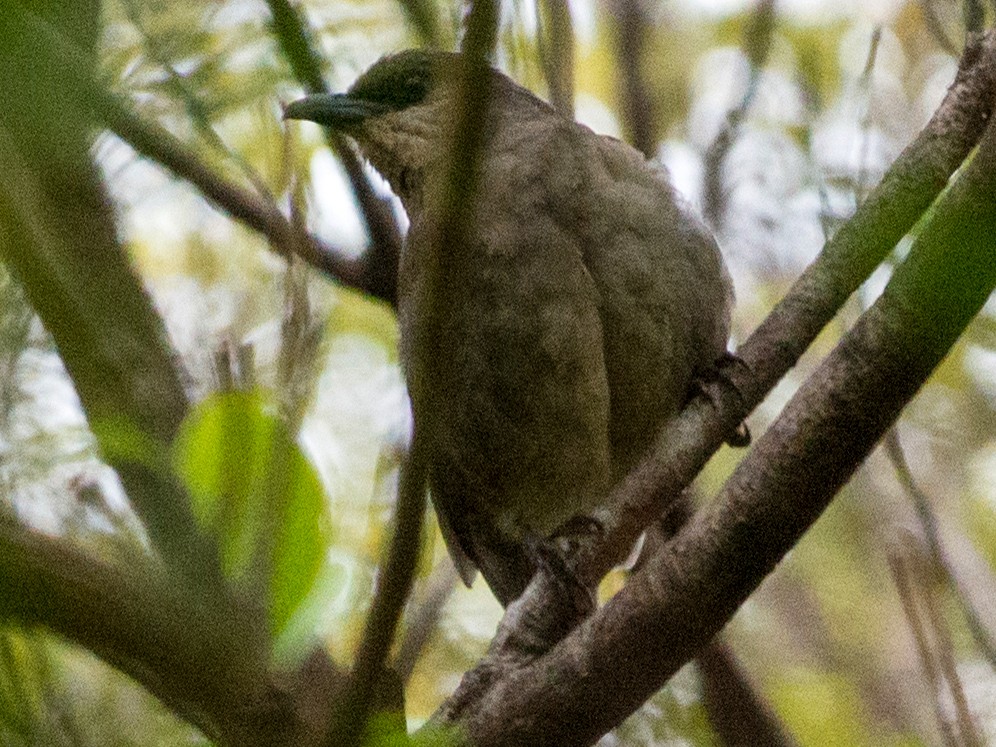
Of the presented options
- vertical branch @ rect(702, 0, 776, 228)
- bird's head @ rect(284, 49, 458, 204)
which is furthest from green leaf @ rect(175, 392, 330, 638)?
vertical branch @ rect(702, 0, 776, 228)

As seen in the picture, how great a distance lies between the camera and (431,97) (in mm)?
5000

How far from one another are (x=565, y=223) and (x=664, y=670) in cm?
172

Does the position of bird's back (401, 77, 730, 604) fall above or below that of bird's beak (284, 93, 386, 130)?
below

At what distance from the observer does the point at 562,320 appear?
4266mm

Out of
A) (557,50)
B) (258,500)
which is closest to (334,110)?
(557,50)

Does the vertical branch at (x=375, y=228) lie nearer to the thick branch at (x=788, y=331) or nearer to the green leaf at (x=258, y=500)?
the green leaf at (x=258, y=500)

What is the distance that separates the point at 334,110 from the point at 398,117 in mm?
397

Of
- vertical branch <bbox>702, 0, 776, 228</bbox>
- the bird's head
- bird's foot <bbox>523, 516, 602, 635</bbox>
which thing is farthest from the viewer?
vertical branch <bbox>702, 0, 776, 228</bbox>

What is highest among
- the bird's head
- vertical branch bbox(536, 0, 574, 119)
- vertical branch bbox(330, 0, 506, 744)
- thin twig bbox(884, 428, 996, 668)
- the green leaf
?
vertical branch bbox(330, 0, 506, 744)

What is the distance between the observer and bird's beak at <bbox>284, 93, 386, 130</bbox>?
14.0 feet

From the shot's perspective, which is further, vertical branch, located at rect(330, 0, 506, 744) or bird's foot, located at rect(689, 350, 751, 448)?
bird's foot, located at rect(689, 350, 751, 448)

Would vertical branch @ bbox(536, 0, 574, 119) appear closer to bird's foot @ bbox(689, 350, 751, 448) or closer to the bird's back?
the bird's back

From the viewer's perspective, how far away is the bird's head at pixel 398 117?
494cm

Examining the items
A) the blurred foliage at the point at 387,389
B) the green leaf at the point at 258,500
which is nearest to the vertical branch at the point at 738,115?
the blurred foliage at the point at 387,389
